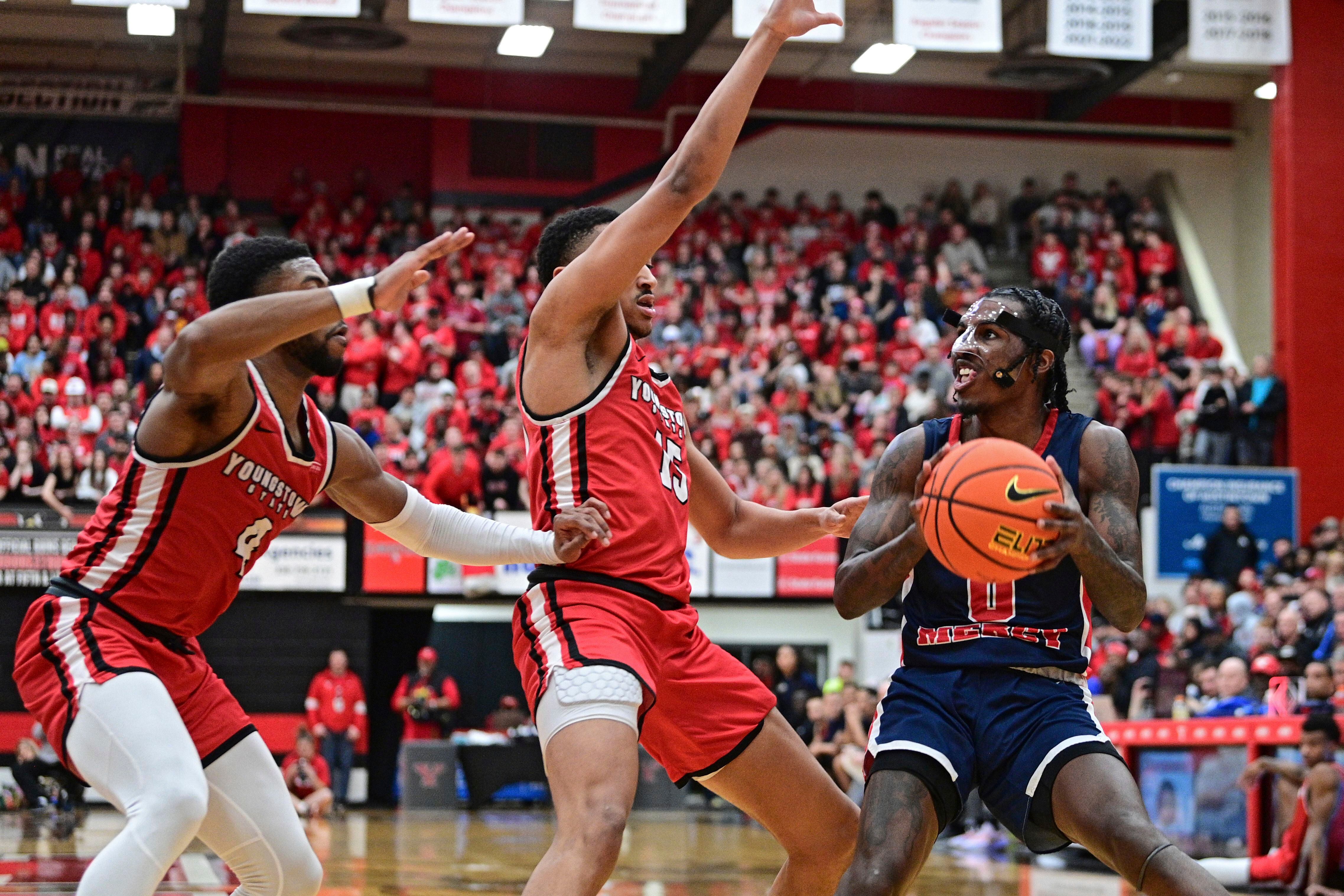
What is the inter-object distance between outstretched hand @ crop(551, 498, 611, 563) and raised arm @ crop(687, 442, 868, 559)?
2.93 ft

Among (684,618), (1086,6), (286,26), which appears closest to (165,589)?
(684,618)

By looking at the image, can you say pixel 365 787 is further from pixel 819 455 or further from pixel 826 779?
pixel 826 779

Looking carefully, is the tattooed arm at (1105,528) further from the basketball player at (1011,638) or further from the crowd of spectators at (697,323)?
the crowd of spectators at (697,323)

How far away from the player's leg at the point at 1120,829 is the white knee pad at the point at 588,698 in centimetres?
117

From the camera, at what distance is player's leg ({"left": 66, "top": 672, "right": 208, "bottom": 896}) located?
13.3 ft

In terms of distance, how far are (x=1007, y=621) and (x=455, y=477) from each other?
13.2 meters

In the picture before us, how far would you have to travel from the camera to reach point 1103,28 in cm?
1916

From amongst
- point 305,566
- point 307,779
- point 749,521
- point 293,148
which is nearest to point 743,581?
point 305,566

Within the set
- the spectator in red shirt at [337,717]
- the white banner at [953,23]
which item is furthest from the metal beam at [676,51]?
the spectator in red shirt at [337,717]

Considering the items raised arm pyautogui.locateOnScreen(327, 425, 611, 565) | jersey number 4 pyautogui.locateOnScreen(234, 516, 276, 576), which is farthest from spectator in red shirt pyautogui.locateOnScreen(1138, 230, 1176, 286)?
jersey number 4 pyautogui.locateOnScreen(234, 516, 276, 576)

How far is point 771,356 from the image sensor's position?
21547mm

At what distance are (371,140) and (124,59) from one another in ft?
13.7

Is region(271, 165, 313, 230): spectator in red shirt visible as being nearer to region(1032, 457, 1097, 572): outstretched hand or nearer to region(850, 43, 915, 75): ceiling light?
region(850, 43, 915, 75): ceiling light

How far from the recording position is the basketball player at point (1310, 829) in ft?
30.7
